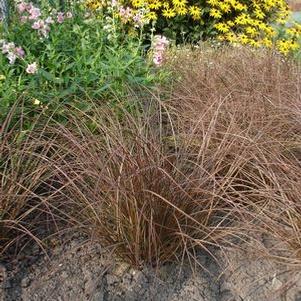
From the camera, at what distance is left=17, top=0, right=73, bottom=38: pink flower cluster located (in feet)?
11.9

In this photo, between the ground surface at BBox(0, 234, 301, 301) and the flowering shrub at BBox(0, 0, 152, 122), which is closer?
the ground surface at BBox(0, 234, 301, 301)

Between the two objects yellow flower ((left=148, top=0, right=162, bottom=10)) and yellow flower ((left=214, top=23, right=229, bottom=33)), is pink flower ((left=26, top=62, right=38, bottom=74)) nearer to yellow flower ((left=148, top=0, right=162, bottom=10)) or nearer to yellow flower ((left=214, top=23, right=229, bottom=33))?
yellow flower ((left=148, top=0, right=162, bottom=10))

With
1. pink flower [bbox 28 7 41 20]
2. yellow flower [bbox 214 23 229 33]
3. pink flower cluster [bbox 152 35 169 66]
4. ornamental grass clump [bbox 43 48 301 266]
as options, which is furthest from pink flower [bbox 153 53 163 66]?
yellow flower [bbox 214 23 229 33]

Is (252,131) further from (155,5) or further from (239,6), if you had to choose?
(239,6)

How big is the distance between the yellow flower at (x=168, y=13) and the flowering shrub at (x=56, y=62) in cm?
265

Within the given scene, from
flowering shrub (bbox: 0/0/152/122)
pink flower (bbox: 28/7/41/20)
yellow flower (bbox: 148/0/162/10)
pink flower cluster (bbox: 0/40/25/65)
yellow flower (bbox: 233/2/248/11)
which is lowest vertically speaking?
yellow flower (bbox: 233/2/248/11)

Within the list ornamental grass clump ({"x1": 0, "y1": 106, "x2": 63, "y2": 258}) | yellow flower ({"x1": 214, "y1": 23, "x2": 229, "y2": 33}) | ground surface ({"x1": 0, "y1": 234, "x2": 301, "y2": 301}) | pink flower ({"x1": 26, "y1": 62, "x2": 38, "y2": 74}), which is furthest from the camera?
yellow flower ({"x1": 214, "y1": 23, "x2": 229, "y2": 33})

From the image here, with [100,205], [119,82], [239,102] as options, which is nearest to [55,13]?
[119,82]

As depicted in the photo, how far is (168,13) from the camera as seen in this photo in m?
6.83

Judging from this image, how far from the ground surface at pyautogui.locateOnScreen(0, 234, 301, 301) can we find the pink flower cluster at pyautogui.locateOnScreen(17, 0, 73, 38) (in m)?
1.68

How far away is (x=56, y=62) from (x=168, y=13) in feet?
11.6

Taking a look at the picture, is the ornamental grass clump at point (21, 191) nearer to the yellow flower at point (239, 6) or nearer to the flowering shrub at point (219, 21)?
the flowering shrub at point (219, 21)

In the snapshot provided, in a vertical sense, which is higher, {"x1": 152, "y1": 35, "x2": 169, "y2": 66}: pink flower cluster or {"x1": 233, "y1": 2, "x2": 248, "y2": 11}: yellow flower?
{"x1": 152, "y1": 35, "x2": 169, "y2": 66}: pink flower cluster

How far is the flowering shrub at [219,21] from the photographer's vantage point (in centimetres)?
690
